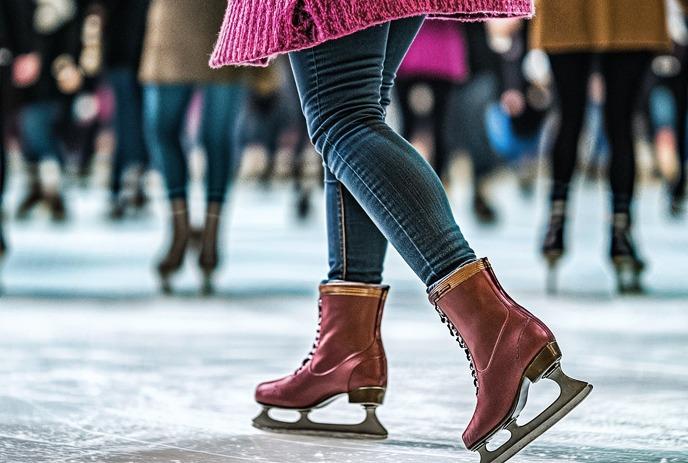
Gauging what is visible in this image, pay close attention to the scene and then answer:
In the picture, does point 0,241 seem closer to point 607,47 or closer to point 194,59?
point 194,59

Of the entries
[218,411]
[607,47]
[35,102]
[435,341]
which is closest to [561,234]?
[607,47]

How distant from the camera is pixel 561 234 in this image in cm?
356

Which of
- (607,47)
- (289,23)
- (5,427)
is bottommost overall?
(5,427)

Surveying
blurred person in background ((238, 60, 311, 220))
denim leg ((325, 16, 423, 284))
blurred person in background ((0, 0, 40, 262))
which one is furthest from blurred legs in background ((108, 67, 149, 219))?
denim leg ((325, 16, 423, 284))

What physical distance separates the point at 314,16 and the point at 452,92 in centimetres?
378

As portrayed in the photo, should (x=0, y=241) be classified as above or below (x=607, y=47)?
below

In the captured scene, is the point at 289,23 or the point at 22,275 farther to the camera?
the point at 22,275

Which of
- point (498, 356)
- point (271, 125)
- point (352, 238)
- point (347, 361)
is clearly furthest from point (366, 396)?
point (271, 125)

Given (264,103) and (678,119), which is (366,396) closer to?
(678,119)

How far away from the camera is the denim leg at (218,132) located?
12.1 ft

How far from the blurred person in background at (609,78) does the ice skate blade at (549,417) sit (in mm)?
2105

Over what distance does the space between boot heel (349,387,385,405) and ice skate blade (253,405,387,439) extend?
0.04 ft

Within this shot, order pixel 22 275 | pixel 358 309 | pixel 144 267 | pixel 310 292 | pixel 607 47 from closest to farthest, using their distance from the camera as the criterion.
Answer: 1. pixel 358 309
2. pixel 607 47
3. pixel 310 292
4. pixel 22 275
5. pixel 144 267

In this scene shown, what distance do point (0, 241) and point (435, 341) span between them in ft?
5.22
